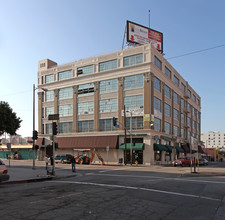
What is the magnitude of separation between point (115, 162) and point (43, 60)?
97.4 ft

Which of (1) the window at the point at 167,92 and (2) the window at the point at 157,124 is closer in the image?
(2) the window at the point at 157,124

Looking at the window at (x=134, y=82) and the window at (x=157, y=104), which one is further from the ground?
the window at (x=134, y=82)

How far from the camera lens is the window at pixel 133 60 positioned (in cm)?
4597

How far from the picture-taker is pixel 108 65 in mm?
49531

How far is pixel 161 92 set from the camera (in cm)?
4959

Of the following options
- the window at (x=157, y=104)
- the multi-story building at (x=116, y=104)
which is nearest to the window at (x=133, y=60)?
the multi-story building at (x=116, y=104)

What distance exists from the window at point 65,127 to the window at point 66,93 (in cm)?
550

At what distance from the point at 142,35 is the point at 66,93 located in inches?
766

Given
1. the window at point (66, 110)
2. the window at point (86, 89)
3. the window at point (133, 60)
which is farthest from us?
the window at point (66, 110)

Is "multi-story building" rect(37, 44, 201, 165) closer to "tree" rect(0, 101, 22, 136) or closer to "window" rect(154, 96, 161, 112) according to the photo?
"window" rect(154, 96, 161, 112)

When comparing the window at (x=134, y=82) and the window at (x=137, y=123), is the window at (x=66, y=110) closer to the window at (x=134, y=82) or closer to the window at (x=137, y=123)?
the window at (x=134, y=82)

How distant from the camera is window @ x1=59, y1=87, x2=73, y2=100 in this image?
54.4m


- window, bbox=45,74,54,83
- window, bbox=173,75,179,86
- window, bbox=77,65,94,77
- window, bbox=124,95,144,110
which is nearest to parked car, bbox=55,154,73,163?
window, bbox=124,95,144,110

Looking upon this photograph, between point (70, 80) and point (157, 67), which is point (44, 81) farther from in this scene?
point (157, 67)
